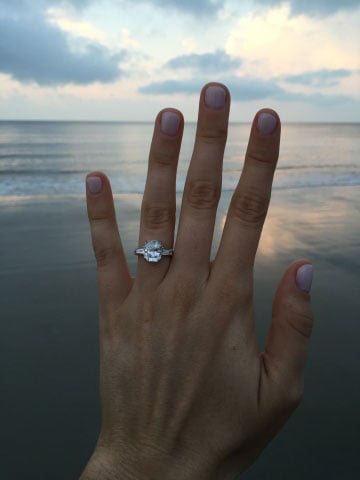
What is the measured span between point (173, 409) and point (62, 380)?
2.28m

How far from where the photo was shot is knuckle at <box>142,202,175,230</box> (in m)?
1.60

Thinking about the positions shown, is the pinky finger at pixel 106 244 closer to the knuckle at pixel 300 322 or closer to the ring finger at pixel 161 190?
the ring finger at pixel 161 190

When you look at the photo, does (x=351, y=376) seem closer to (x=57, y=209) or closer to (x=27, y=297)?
(x=27, y=297)

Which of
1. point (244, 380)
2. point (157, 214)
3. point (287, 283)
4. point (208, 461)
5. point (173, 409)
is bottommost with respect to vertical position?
point (208, 461)

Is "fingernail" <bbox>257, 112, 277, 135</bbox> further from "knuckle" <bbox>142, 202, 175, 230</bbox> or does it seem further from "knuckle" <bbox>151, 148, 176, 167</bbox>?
"knuckle" <bbox>142, 202, 175, 230</bbox>

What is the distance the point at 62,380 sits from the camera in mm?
3393

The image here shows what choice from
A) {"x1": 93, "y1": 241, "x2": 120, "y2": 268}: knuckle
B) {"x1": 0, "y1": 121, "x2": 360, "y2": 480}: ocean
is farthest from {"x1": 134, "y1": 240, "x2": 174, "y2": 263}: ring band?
{"x1": 0, "y1": 121, "x2": 360, "y2": 480}: ocean

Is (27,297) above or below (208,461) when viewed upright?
below

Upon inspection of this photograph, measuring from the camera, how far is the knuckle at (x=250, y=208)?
1531 millimetres

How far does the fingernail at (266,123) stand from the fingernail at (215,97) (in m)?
0.14

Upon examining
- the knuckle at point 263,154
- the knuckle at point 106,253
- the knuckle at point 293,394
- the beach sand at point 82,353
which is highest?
the knuckle at point 263,154

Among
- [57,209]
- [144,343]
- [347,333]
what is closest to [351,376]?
[347,333]

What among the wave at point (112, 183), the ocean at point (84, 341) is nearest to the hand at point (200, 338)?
the ocean at point (84, 341)

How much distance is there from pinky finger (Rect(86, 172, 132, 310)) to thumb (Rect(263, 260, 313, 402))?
603 millimetres
